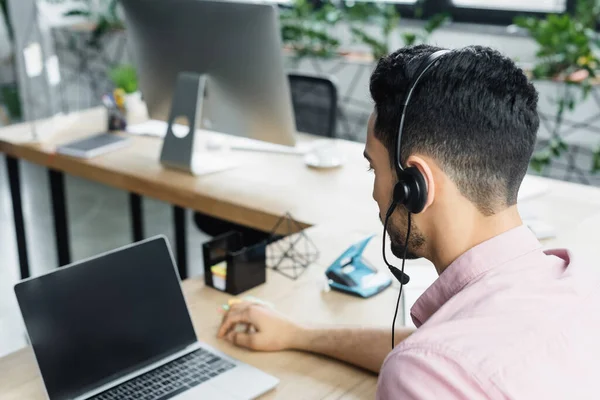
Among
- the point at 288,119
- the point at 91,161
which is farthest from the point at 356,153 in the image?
the point at 91,161

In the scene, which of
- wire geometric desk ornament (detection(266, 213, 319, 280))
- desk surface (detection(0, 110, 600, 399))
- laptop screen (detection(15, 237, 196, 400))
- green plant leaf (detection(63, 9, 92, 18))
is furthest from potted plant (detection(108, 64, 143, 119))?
green plant leaf (detection(63, 9, 92, 18))

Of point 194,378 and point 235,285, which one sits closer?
point 194,378

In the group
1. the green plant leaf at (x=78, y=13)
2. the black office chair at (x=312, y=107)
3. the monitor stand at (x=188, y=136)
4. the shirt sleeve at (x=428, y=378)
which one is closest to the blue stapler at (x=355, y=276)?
the shirt sleeve at (x=428, y=378)

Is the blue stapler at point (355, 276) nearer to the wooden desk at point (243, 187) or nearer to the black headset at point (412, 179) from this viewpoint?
the wooden desk at point (243, 187)

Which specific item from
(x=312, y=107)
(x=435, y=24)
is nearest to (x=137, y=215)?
(x=312, y=107)

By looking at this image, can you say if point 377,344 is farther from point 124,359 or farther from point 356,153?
point 356,153

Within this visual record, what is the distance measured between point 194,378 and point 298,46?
287 centimetres

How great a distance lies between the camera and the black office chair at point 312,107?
2607mm

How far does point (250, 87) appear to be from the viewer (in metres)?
→ 2.11

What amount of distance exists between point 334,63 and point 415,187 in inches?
116

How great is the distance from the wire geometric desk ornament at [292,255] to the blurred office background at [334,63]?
1.02 meters

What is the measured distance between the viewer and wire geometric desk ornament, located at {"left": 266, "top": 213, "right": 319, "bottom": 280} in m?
1.60

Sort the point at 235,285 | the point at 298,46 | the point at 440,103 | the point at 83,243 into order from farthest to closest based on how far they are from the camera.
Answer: the point at 298,46, the point at 83,243, the point at 235,285, the point at 440,103

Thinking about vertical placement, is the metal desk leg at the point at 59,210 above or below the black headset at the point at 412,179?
below
